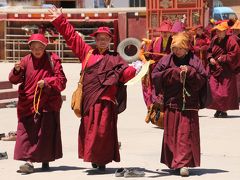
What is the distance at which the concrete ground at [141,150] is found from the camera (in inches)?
345

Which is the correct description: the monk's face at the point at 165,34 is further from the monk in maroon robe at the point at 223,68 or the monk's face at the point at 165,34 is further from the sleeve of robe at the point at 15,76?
the sleeve of robe at the point at 15,76

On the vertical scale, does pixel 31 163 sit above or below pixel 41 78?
below

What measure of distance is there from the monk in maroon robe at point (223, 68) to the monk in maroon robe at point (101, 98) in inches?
235

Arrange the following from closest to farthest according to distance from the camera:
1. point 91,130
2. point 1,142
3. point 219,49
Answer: point 91,130
point 1,142
point 219,49

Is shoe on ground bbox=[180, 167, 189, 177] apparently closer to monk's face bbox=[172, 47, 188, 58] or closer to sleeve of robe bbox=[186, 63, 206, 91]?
sleeve of robe bbox=[186, 63, 206, 91]

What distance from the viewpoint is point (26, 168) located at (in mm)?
8727

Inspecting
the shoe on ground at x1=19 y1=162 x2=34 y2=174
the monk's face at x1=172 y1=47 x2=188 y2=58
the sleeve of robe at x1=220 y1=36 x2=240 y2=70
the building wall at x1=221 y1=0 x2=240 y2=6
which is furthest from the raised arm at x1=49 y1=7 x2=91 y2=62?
the building wall at x1=221 y1=0 x2=240 y2=6

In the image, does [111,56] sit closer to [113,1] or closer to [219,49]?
[219,49]

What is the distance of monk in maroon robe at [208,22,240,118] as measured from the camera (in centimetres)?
1480

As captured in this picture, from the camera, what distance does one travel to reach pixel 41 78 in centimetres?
880

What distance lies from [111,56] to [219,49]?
6.26 metres

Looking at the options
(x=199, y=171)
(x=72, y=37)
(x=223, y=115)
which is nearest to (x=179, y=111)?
(x=199, y=171)

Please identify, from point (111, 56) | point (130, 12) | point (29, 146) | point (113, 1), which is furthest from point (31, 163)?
point (113, 1)

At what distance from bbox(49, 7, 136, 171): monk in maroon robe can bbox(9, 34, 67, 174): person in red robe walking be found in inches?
10.8
